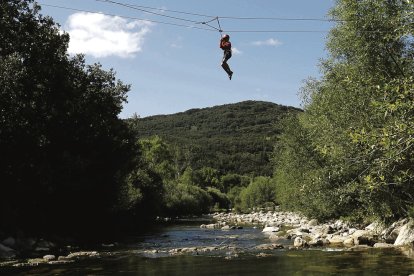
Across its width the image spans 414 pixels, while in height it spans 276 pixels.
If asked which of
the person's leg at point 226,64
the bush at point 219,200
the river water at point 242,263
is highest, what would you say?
the person's leg at point 226,64

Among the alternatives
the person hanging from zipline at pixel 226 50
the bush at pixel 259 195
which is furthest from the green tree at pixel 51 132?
the bush at pixel 259 195

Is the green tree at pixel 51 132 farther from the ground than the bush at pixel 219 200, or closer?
farther from the ground

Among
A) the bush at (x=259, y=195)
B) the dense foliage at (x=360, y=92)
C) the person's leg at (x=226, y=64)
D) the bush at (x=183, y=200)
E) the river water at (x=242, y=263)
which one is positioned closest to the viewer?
the person's leg at (x=226, y=64)

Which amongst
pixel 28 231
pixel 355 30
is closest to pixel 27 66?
pixel 28 231

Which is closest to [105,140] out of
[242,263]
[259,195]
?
[242,263]

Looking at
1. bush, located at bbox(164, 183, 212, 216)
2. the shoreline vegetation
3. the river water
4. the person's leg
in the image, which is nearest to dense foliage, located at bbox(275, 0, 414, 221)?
the shoreline vegetation

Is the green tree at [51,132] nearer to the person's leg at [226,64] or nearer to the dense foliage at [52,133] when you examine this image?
the dense foliage at [52,133]

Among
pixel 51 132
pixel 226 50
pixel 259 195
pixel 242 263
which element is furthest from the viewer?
pixel 259 195

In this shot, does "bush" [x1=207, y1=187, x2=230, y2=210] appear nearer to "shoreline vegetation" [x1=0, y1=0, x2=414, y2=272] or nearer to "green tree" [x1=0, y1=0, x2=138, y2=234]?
"shoreline vegetation" [x1=0, y1=0, x2=414, y2=272]

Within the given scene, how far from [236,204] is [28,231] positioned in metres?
93.1

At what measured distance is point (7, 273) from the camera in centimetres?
1883

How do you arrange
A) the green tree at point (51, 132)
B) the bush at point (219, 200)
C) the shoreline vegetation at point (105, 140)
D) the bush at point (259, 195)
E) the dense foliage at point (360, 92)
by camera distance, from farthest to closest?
the bush at point (219, 200) → the bush at point (259, 195) → the green tree at point (51, 132) → the shoreline vegetation at point (105, 140) → the dense foliage at point (360, 92)

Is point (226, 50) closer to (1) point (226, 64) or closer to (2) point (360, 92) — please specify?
(1) point (226, 64)

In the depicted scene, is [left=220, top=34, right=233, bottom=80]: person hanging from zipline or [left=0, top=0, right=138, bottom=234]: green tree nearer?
[left=220, top=34, right=233, bottom=80]: person hanging from zipline
